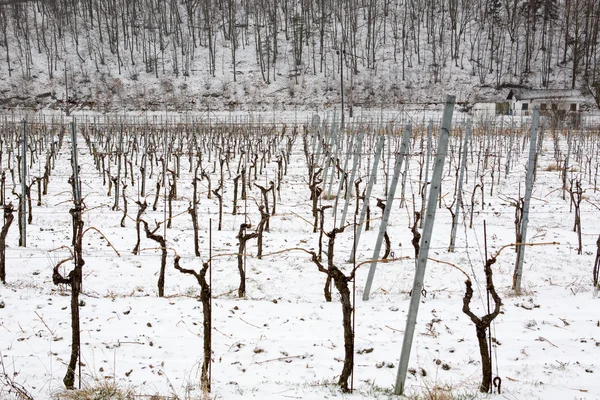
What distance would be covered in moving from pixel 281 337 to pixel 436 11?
2129 inches

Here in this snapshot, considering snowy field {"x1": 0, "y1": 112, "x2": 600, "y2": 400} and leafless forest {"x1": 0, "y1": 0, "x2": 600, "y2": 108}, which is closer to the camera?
snowy field {"x1": 0, "y1": 112, "x2": 600, "y2": 400}

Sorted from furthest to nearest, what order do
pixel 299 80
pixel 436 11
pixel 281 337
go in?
pixel 436 11, pixel 299 80, pixel 281 337

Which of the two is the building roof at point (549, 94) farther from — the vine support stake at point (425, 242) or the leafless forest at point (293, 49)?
the vine support stake at point (425, 242)

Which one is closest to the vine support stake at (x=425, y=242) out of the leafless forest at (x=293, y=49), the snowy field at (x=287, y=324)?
the snowy field at (x=287, y=324)

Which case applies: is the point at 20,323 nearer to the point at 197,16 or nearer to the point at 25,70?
the point at 25,70

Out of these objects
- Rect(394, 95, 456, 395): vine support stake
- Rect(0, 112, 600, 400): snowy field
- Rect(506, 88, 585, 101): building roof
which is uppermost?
Rect(506, 88, 585, 101): building roof

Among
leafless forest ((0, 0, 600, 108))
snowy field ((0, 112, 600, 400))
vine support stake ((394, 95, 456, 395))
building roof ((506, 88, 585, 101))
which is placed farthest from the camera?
leafless forest ((0, 0, 600, 108))

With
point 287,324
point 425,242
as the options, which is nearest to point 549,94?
point 287,324

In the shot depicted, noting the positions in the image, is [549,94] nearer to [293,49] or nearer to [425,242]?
[293,49]

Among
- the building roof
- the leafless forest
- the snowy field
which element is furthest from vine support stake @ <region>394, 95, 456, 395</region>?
the building roof

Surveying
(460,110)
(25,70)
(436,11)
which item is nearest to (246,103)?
(460,110)

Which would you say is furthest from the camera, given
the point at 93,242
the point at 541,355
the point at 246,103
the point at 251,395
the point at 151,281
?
the point at 246,103

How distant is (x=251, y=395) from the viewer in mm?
2844

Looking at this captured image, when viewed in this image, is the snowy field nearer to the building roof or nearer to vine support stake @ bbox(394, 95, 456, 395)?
vine support stake @ bbox(394, 95, 456, 395)
